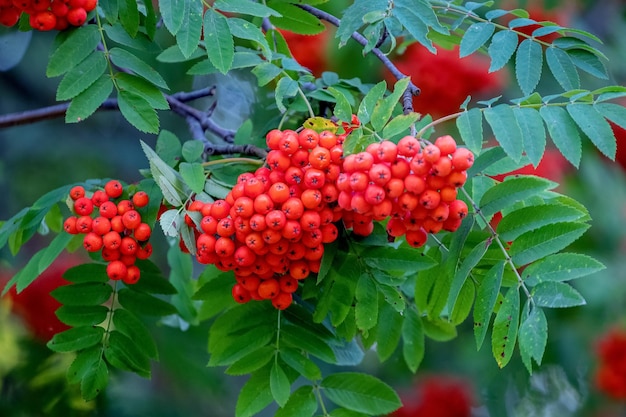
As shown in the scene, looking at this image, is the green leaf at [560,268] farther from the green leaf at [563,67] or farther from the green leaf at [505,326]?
the green leaf at [563,67]

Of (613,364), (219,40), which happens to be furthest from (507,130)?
(613,364)

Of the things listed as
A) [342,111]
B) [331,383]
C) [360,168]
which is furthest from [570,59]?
[331,383]

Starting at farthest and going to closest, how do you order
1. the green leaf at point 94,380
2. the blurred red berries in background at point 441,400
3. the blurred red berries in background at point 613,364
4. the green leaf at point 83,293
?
the blurred red berries in background at point 441,400 → the blurred red berries in background at point 613,364 → the green leaf at point 83,293 → the green leaf at point 94,380

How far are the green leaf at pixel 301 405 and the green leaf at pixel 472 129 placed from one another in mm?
689

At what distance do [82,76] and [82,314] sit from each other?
1.83 ft

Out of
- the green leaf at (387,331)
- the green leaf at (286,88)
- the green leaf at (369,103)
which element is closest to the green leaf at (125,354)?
the green leaf at (387,331)

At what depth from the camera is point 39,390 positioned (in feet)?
9.16

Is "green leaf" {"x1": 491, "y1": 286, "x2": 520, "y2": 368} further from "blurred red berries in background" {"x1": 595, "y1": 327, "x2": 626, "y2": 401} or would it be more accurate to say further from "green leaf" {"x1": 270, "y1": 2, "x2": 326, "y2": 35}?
"blurred red berries in background" {"x1": 595, "y1": 327, "x2": 626, "y2": 401}

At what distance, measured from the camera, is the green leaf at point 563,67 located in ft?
5.90

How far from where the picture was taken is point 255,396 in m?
1.80

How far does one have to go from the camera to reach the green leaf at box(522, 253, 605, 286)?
59.4 inches

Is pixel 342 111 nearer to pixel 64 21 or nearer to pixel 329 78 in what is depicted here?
pixel 329 78

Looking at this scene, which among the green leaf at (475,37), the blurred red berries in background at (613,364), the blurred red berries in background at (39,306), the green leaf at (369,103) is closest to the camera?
the green leaf at (369,103)

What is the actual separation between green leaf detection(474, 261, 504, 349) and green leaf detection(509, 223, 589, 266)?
5 centimetres
